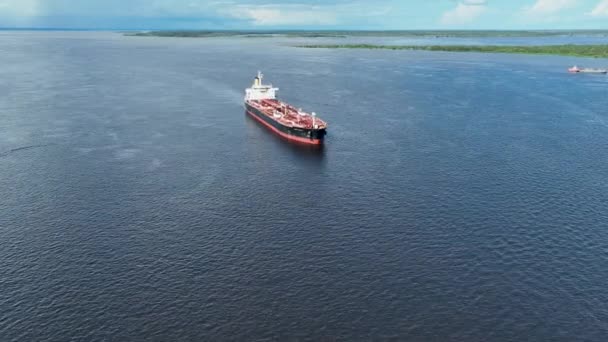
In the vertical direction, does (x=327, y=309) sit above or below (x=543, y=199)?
below

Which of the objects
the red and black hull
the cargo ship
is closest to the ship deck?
the cargo ship

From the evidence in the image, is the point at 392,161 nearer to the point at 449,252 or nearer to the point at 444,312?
the point at 449,252

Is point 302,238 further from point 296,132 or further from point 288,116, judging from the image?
point 288,116

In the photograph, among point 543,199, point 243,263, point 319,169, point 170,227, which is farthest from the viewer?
point 319,169

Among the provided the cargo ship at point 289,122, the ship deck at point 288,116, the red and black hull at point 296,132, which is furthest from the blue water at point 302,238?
the ship deck at point 288,116

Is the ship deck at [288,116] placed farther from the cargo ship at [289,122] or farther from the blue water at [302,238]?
the blue water at [302,238]

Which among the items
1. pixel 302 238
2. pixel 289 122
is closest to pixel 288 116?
pixel 289 122

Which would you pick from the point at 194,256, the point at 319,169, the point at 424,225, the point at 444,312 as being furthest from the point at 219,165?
the point at 444,312

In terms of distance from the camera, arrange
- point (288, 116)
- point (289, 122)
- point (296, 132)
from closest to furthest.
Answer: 1. point (296, 132)
2. point (289, 122)
3. point (288, 116)

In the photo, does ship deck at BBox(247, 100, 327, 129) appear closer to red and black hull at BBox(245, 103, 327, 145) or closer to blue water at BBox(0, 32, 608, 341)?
red and black hull at BBox(245, 103, 327, 145)
